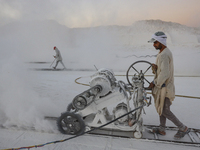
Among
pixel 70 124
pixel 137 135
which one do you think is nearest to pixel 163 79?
pixel 137 135

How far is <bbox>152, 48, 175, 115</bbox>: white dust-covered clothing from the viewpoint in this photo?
2326 mm

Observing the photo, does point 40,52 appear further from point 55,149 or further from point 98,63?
point 55,149

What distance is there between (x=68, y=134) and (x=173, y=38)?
28008 millimetres

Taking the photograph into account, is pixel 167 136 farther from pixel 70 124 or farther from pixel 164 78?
pixel 70 124

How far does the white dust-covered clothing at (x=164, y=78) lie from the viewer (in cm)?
233

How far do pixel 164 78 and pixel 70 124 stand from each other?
5.31 ft

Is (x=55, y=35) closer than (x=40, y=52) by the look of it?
No

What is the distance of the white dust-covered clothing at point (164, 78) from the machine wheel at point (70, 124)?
1.25 meters

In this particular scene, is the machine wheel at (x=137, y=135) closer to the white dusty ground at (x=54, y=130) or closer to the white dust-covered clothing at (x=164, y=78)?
the white dusty ground at (x=54, y=130)

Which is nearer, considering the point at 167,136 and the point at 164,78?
the point at 164,78

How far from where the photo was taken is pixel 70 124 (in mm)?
2639

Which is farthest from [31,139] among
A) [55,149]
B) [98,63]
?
[98,63]

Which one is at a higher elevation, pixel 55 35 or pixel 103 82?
pixel 55 35

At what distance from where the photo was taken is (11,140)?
101 inches
